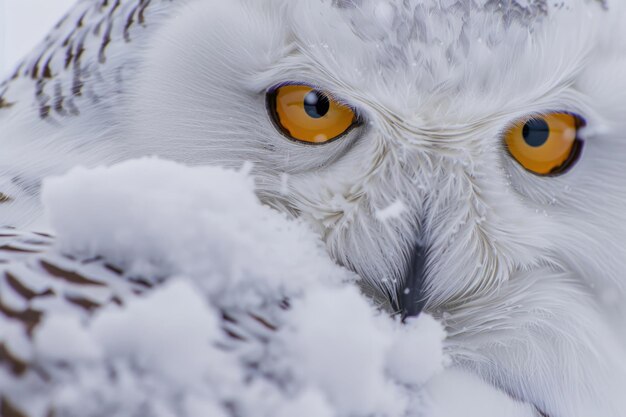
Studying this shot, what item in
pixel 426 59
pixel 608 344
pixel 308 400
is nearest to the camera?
pixel 308 400

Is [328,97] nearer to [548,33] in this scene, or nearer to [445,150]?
[445,150]

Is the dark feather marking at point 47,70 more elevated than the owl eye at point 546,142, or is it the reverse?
the owl eye at point 546,142

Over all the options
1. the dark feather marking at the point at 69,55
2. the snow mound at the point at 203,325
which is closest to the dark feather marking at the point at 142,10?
the dark feather marking at the point at 69,55

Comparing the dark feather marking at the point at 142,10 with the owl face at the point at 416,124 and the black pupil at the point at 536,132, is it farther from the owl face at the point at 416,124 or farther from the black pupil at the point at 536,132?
the black pupil at the point at 536,132

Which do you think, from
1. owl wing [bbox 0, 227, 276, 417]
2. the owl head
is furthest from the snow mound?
the owl head

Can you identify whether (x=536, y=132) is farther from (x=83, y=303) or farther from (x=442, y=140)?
(x=83, y=303)

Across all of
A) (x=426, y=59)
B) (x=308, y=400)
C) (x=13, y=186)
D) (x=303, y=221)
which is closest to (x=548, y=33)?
(x=426, y=59)
